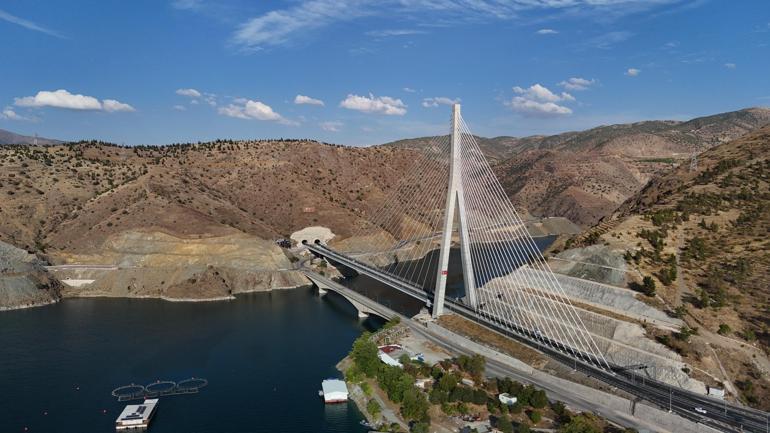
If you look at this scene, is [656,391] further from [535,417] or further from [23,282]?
[23,282]

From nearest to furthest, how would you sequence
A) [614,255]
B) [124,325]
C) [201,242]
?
Result: [614,255], [124,325], [201,242]

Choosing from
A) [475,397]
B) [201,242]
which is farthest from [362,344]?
[201,242]

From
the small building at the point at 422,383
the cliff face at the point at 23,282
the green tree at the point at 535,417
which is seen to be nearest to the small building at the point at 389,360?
the small building at the point at 422,383

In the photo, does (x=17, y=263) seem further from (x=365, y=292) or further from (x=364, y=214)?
(x=364, y=214)

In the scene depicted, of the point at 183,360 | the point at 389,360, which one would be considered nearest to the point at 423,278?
the point at 389,360

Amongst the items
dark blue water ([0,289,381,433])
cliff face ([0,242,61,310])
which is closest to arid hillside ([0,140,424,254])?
cliff face ([0,242,61,310])

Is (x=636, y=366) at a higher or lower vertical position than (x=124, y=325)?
higher
